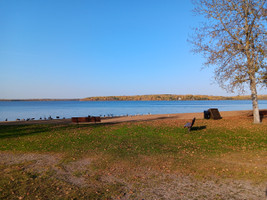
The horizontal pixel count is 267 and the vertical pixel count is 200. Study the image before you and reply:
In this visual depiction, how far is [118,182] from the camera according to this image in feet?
20.5

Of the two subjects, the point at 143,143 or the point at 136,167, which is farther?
the point at 143,143

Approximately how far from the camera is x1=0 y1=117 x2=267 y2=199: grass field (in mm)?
5551

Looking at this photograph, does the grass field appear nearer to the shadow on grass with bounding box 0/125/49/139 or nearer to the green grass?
the green grass

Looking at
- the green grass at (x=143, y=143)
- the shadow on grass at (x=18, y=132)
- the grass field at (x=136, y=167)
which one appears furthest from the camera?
the shadow on grass at (x=18, y=132)

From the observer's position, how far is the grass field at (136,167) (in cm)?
555

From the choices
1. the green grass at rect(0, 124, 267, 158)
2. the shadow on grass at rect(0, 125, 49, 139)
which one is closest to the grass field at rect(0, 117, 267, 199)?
the green grass at rect(0, 124, 267, 158)

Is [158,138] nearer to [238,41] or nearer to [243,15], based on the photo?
[238,41]

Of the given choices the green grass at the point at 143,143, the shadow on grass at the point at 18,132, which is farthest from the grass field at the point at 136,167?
the shadow on grass at the point at 18,132

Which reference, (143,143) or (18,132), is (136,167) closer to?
(143,143)

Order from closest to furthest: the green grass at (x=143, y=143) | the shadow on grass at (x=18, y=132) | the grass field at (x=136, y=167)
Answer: the grass field at (x=136, y=167) → the green grass at (x=143, y=143) → the shadow on grass at (x=18, y=132)

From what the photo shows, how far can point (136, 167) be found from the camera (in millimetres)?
7672

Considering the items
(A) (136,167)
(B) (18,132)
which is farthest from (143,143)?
(B) (18,132)

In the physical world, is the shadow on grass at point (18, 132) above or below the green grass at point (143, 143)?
above

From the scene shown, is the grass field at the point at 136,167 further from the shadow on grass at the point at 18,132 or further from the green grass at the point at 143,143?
the shadow on grass at the point at 18,132
